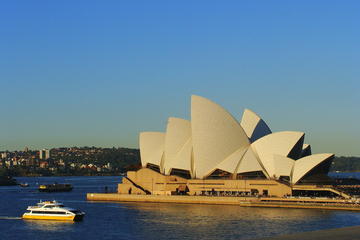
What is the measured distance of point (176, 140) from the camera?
8769 cm

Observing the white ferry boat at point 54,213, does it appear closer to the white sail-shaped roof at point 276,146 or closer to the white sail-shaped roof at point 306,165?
the white sail-shaped roof at point 276,146

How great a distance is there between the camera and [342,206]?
68.1 metres

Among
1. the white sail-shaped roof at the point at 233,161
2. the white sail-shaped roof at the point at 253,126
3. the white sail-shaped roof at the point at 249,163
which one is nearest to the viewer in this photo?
the white sail-shaped roof at the point at 249,163

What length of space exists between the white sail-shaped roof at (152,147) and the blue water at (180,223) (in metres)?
18.8

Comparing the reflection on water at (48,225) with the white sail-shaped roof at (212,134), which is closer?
the reflection on water at (48,225)

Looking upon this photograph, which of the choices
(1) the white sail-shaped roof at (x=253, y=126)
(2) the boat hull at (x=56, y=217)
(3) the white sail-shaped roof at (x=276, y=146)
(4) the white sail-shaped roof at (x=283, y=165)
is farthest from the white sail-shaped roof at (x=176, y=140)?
(2) the boat hull at (x=56, y=217)

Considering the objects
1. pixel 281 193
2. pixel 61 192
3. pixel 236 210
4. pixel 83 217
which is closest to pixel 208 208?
pixel 236 210

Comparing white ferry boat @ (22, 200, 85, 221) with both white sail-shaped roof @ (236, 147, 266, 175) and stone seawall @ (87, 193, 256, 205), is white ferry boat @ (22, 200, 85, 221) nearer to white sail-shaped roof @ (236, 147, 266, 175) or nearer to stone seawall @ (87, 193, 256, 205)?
stone seawall @ (87, 193, 256, 205)

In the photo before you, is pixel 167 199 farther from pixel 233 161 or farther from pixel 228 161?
pixel 233 161

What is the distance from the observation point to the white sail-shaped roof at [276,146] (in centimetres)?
7819

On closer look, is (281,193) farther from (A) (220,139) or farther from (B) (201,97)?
(B) (201,97)

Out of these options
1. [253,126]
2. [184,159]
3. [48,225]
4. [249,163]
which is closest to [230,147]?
[249,163]

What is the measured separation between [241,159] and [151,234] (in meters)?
33.7

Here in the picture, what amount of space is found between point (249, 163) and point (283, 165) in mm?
4306
